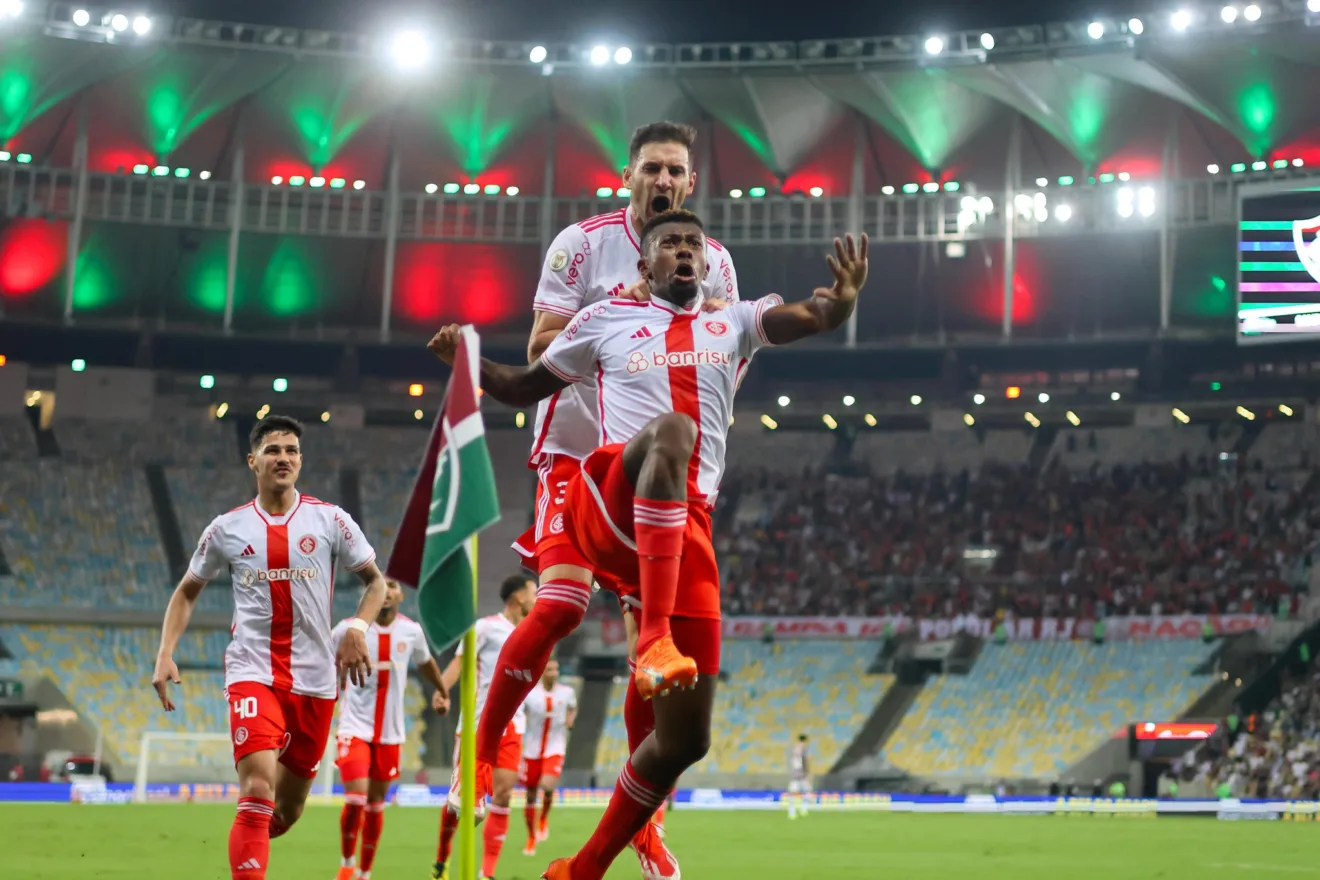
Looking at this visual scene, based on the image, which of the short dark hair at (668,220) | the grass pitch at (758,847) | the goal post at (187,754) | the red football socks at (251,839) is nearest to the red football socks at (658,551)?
the short dark hair at (668,220)

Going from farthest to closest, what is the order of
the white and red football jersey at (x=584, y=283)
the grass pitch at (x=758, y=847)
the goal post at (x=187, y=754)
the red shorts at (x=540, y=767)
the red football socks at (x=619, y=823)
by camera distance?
1. the goal post at (x=187, y=754)
2. the red shorts at (x=540, y=767)
3. the grass pitch at (x=758, y=847)
4. the white and red football jersey at (x=584, y=283)
5. the red football socks at (x=619, y=823)

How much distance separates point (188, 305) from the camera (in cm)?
4756

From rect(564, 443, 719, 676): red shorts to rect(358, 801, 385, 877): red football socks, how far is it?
240 inches

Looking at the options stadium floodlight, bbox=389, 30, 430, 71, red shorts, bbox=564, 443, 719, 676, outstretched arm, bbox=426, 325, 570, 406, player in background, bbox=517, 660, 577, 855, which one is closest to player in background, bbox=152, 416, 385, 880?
outstretched arm, bbox=426, 325, 570, 406

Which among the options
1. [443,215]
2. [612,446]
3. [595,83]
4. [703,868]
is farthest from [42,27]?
[612,446]

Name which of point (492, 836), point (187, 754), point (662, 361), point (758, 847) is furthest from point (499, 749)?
point (187, 754)

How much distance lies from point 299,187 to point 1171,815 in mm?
29205

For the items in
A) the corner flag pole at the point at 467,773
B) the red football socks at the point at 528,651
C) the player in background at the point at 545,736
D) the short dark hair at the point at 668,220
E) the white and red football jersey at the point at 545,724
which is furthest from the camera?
the white and red football jersey at the point at 545,724

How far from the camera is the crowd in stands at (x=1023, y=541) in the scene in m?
42.9

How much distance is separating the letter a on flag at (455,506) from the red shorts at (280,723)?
3.25m

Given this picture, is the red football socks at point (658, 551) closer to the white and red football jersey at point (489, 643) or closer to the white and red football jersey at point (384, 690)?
the white and red football jersey at point (384, 690)

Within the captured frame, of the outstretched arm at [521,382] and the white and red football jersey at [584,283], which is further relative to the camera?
the white and red football jersey at [584,283]

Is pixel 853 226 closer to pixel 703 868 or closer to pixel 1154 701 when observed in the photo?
pixel 1154 701

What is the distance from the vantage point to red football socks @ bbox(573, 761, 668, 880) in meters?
6.55
